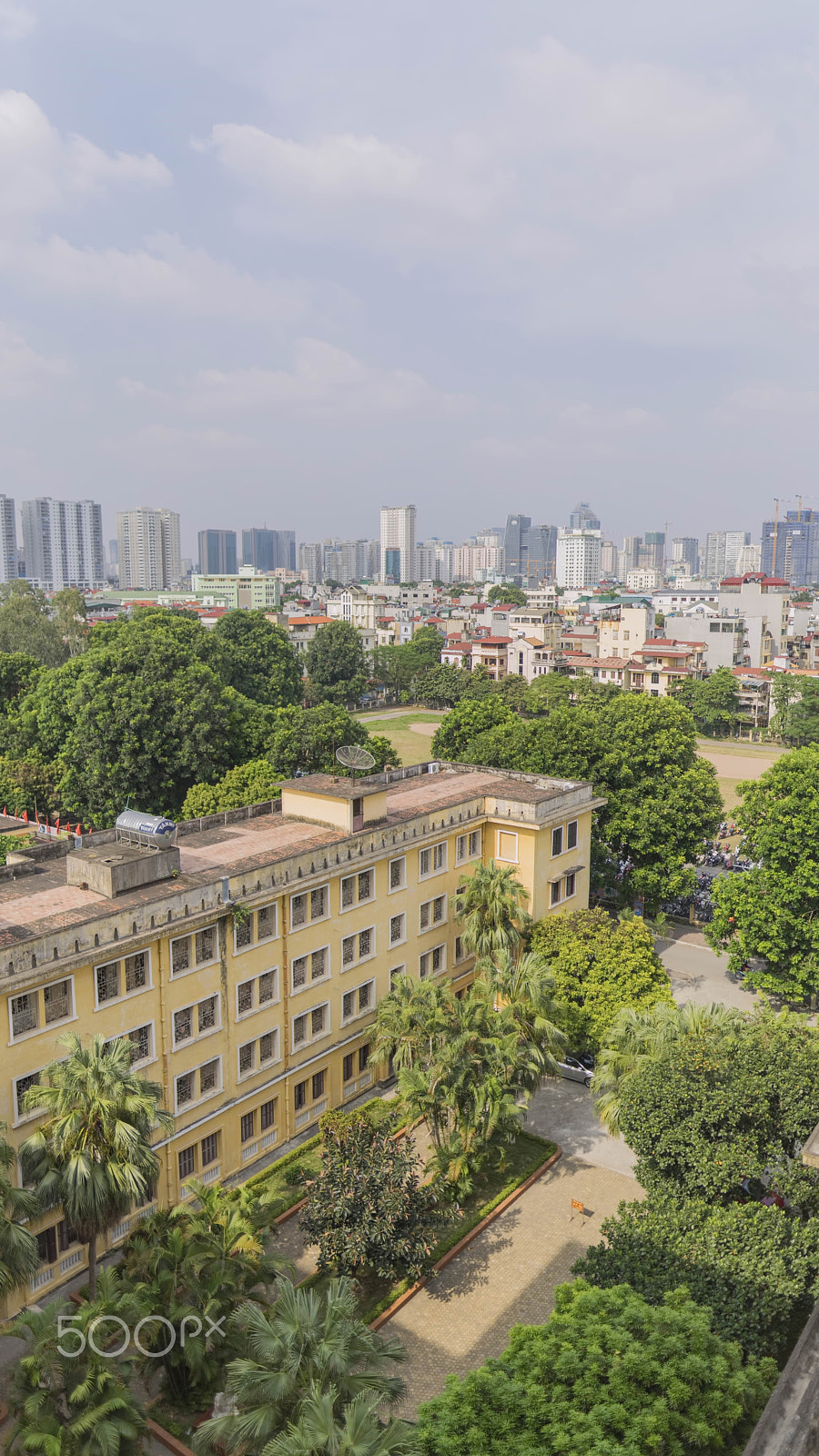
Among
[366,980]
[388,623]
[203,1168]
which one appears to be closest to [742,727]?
[388,623]

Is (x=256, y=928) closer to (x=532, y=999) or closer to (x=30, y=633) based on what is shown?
(x=532, y=999)

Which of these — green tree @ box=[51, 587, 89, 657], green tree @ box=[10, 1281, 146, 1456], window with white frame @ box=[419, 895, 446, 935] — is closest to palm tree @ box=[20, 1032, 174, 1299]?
green tree @ box=[10, 1281, 146, 1456]

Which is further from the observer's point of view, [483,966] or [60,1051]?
[483,966]

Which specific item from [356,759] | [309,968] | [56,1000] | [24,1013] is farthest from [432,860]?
[24,1013]

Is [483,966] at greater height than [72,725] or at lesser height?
lesser

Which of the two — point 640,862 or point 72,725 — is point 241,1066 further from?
point 72,725

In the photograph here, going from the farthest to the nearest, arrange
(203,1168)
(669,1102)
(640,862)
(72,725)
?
(72,725)
(640,862)
(203,1168)
(669,1102)

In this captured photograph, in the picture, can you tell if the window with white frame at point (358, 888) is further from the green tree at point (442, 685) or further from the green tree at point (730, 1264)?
the green tree at point (442, 685)
